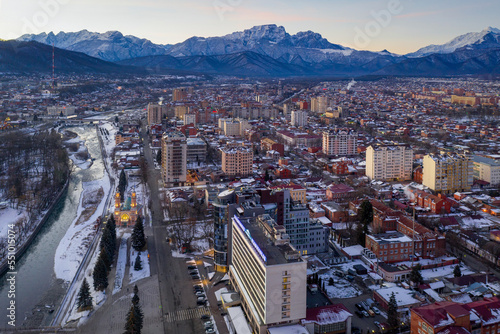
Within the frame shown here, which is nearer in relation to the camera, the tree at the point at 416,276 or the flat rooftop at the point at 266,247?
the flat rooftop at the point at 266,247

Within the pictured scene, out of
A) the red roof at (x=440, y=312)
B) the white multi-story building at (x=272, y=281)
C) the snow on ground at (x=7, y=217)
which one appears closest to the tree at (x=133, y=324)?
the white multi-story building at (x=272, y=281)

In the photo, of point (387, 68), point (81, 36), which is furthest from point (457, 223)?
point (81, 36)

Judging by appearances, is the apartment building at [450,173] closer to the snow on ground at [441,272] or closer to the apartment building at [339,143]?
the snow on ground at [441,272]

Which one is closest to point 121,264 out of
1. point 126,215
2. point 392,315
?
point 126,215

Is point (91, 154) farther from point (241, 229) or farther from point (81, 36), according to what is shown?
point (81, 36)

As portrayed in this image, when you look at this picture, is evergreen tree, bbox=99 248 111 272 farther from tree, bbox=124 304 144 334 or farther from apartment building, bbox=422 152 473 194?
apartment building, bbox=422 152 473 194

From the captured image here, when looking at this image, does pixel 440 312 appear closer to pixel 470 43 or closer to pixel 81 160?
pixel 81 160
